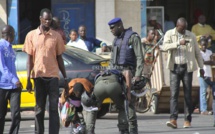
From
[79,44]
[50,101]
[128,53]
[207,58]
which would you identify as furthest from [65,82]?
[207,58]

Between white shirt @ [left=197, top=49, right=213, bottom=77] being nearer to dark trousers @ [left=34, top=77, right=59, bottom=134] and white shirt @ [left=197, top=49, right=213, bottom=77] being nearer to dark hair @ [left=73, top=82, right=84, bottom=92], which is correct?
dark hair @ [left=73, top=82, right=84, bottom=92]

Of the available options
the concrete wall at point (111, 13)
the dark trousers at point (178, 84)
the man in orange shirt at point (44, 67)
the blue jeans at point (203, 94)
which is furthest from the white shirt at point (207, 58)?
the man in orange shirt at point (44, 67)

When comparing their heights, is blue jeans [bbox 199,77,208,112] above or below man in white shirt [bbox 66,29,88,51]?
below

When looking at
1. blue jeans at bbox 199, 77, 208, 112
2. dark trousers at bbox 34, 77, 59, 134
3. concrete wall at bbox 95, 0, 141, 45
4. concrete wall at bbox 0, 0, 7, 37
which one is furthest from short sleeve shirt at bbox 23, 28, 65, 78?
concrete wall at bbox 95, 0, 141, 45

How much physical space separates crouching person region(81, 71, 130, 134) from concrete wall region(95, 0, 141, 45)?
31.5 ft

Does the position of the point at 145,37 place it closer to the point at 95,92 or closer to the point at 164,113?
the point at 164,113

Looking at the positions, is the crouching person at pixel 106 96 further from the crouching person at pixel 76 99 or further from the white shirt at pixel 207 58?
the white shirt at pixel 207 58

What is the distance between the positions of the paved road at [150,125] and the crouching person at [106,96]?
6.45 feet

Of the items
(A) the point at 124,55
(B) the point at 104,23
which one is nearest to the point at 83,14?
(B) the point at 104,23

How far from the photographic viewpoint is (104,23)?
21.5 meters

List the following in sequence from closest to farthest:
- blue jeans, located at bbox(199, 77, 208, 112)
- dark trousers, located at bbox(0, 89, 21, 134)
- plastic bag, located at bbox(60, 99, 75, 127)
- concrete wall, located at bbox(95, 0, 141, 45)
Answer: dark trousers, located at bbox(0, 89, 21, 134)
plastic bag, located at bbox(60, 99, 75, 127)
blue jeans, located at bbox(199, 77, 208, 112)
concrete wall, located at bbox(95, 0, 141, 45)

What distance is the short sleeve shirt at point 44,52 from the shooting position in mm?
11453

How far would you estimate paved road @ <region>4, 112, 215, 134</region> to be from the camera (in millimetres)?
13992

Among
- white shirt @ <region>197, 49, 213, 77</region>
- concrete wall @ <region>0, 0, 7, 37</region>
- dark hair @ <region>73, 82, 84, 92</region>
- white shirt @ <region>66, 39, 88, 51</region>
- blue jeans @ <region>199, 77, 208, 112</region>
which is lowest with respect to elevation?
blue jeans @ <region>199, 77, 208, 112</region>
